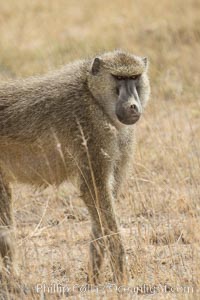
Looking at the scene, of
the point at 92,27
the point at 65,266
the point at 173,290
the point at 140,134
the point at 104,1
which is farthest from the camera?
the point at 104,1

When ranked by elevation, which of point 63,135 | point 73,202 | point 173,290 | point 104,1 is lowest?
point 173,290

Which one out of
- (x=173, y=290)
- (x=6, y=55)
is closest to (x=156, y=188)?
(x=173, y=290)

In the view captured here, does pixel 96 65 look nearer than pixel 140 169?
Yes

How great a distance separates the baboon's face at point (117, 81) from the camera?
5.85 metres

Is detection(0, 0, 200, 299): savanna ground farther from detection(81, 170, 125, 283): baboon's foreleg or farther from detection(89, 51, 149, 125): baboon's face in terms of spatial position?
detection(89, 51, 149, 125): baboon's face

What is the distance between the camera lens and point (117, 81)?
5910 mm

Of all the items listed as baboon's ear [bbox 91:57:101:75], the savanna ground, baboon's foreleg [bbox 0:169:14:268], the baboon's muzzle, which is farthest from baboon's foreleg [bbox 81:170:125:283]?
baboon's ear [bbox 91:57:101:75]

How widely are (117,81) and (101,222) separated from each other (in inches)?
37.0

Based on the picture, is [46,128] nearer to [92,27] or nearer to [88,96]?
[88,96]

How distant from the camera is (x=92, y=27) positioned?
46.5 feet

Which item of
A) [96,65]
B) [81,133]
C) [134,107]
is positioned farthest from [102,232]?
[96,65]

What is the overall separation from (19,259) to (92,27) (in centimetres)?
860

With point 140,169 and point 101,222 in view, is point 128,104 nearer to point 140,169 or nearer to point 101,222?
point 101,222

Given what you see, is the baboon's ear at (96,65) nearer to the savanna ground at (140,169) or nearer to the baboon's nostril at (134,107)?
the baboon's nostril at (134,107)
